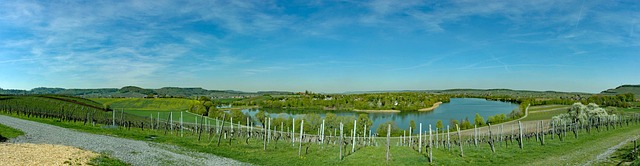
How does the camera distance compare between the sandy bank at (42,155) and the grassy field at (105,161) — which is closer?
the sandy bank at (42,155)

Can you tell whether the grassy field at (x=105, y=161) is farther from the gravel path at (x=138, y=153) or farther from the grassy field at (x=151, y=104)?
the grassy field at (x=151, y=104)

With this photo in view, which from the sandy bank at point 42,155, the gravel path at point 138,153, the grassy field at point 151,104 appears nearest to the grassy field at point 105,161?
the sandy bank at point 42,155

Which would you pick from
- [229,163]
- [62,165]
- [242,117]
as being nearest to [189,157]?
[229,163]

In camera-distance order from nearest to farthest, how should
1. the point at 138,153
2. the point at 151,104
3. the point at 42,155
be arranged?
the point at 42,155 < the point at 138,153 < the point at 151,104

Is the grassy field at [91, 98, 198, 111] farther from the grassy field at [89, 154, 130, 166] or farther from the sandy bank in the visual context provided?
the sandy bank

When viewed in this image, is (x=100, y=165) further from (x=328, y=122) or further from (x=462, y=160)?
(x=328, y=122)

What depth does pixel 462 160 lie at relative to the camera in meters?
25.2

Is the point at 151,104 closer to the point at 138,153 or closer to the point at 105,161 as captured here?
the point at 138,153

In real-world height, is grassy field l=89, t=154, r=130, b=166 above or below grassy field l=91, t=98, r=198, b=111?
above

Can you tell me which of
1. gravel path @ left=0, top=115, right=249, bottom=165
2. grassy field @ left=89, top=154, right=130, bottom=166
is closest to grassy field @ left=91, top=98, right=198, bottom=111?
gravel path @ left=0, top=115, right=249, bottom=165

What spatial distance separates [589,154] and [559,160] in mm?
2992

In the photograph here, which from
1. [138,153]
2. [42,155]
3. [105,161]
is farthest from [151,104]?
[42,155]

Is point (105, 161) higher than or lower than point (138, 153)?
higher

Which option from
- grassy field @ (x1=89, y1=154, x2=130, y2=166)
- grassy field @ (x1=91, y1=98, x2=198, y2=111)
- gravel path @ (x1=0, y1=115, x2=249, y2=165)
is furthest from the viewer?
grassy field @ (x1=91, y1=98, x2=198, y2=111)
